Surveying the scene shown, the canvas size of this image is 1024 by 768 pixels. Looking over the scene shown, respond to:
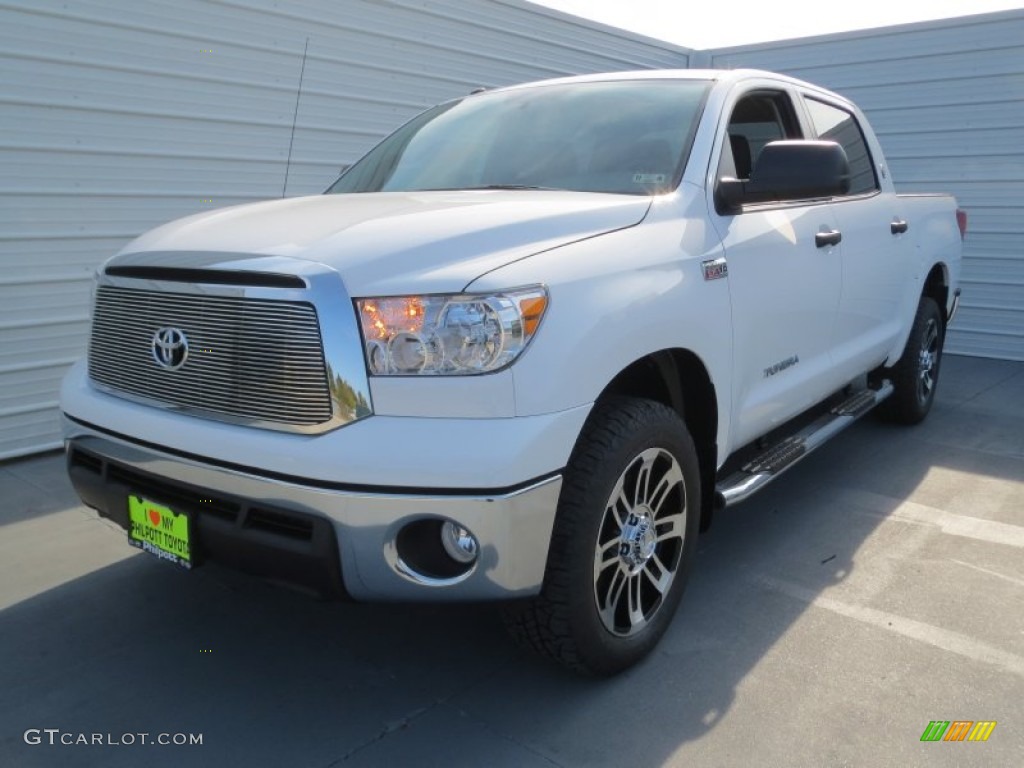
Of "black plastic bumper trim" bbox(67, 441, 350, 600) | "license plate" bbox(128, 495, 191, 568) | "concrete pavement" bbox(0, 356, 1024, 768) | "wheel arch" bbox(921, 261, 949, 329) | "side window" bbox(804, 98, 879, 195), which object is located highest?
"side window" bbox(804, 98, 879, 195)

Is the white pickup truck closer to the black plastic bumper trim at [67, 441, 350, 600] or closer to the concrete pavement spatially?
the black plastic bumper trim at [67, 441, 350, 600]

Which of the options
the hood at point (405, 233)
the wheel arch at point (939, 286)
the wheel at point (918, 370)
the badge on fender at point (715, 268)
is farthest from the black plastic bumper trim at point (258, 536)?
the wheel arch at point (939, 286)

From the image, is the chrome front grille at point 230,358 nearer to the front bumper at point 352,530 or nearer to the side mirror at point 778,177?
the front bumper at point 352,530

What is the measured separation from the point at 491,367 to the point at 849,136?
333cm

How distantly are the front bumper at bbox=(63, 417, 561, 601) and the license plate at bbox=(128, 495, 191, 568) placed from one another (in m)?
0.04

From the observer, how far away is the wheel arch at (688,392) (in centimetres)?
267

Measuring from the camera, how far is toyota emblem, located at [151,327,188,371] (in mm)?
2344

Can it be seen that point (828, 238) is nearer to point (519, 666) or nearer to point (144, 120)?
point (519, 666)

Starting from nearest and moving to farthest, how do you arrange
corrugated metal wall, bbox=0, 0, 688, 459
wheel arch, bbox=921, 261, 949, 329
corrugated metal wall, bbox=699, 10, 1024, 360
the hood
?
the hood
corrugated metal wall, bbox=0, 0, 688, 459
wheel arch, bbox=921, 261, 949, 329
corrugated metal wall, bbox=699, 10, 1024, 360

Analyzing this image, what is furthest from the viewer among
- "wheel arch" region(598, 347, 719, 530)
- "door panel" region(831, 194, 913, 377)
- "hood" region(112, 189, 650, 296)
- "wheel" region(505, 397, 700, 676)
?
"door panel" region(831, 194, 913, 377)

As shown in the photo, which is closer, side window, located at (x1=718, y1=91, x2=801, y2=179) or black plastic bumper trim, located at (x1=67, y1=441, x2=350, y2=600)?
black plastic bumper trim, located at (x1=67, y1=441, x2=350, y2=600)

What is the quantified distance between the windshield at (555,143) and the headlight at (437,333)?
101 cm

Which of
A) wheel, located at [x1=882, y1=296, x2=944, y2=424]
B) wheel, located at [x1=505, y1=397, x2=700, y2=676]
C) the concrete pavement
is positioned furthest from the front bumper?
wheel, located at [x1=882, y1=296, x2=944, y2=424]

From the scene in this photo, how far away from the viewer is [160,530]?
2.38 metres
